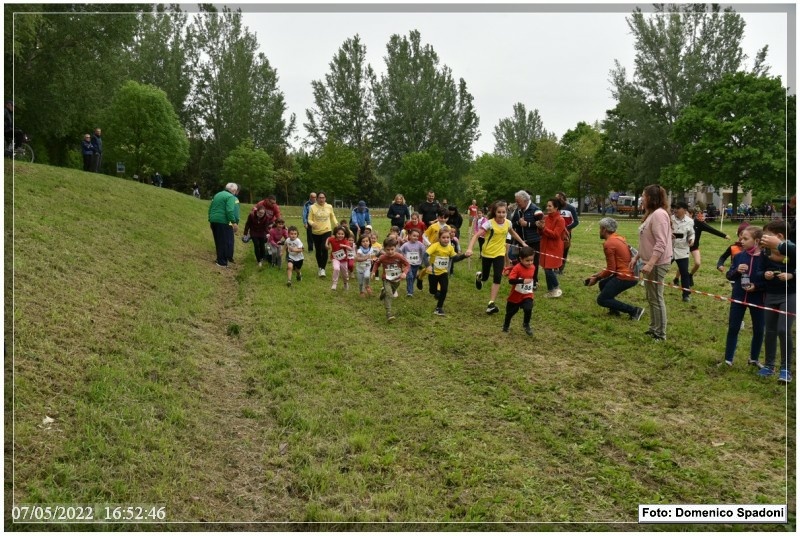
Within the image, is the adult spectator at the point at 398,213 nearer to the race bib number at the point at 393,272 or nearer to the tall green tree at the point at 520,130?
the race bib number at the point at 393,272

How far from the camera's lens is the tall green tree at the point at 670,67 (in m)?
41.5

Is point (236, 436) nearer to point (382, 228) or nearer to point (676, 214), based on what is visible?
point (676, 214)

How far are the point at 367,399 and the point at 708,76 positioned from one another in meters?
48.0

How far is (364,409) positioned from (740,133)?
42.1 m

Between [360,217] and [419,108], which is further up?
[419,108]

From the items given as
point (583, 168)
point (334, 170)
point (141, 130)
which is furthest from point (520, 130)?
point (141, 130)

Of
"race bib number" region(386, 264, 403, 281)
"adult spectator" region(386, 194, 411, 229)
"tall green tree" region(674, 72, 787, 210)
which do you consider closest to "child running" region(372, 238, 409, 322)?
"race bib number" region(386, 264, 403, 281)

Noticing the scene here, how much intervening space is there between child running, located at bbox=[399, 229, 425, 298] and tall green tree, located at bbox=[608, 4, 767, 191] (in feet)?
121

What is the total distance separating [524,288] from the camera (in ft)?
25.1

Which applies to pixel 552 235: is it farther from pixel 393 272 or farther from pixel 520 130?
pixel 520 130

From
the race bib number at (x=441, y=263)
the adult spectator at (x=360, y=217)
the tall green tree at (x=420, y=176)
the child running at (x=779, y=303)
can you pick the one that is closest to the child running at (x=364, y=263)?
the race bib number at (x=441, y=263)

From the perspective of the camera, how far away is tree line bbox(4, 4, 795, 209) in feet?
73.4

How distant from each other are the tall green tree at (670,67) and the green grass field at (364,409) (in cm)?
3933

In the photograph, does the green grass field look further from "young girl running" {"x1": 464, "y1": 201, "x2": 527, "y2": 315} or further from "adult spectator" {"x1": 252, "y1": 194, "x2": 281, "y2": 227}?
"adult spectator" {"x1": 252, "y1": 194, "x2": 281, "y2": 227}
